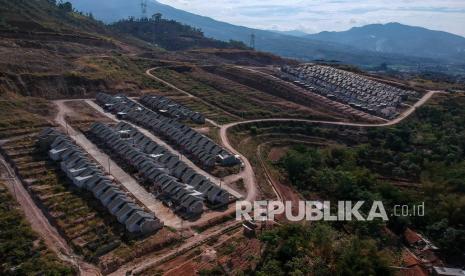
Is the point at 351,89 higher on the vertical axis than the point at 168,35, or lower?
lower

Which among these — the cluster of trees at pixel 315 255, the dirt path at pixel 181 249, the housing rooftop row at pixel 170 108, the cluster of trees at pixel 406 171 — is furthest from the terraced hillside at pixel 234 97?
the cluster of trees at pixel 315 255

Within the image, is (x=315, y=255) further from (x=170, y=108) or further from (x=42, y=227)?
(x=170, y=108)

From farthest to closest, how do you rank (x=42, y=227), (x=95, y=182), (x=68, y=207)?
(x=95, y=182)
(x=68, y=207)
(x=42, y=227)

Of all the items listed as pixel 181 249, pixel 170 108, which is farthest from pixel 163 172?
pixel 170 108

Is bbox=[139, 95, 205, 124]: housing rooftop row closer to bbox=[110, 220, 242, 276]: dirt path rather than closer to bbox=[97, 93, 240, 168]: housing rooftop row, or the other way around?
bbox=[97, 93, 240, 168]: housing rooftop row

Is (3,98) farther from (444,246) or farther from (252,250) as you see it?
(444,246)

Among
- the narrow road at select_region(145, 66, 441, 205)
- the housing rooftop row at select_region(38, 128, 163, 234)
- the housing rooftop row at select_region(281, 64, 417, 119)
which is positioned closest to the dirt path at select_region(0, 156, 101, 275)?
the housing rooftop row at select_region(38, 128, 163, 234)

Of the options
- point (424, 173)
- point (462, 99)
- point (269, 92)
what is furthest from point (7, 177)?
point (462, 99)
